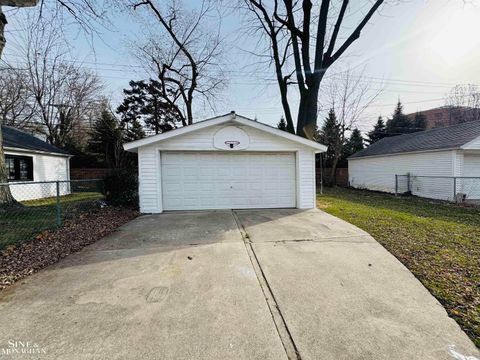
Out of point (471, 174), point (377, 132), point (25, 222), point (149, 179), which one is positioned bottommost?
point (25, 222)

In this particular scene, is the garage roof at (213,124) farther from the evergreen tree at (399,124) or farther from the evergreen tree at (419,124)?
the evergreen tree at (419,124)

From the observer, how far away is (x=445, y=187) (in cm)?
1133

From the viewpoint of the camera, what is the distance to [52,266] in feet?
11.7

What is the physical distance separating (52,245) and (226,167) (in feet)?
16.9

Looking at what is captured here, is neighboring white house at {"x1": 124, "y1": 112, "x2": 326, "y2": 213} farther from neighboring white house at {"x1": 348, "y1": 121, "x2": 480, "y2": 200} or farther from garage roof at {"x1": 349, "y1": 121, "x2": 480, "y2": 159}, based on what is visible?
garage roof at {"x1": 349, "y1": 121, "x2": 480, "y2": 159}

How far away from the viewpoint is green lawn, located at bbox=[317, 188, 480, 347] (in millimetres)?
2570

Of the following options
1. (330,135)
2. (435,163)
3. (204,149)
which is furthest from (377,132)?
(204,149)

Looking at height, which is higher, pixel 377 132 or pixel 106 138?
pixel 377 132

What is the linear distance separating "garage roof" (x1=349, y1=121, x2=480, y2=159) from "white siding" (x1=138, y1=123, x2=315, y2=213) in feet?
28.0

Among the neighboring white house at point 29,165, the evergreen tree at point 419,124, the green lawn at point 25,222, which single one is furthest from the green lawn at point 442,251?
the evergreen tree at point 419,124

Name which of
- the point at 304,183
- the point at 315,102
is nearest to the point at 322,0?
the point at 315,102

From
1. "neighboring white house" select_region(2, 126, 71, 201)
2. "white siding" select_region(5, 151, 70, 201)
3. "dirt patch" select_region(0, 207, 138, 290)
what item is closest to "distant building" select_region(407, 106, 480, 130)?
"dirt patch" select_region(0, 207, 138, 290)

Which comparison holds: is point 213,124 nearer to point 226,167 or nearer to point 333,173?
point 226,167

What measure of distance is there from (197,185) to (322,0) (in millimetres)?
10335
